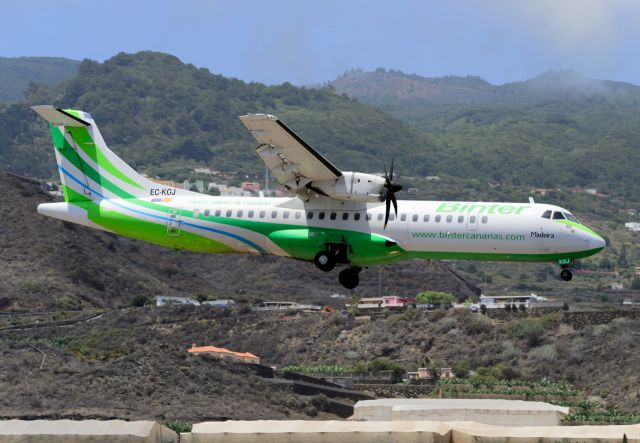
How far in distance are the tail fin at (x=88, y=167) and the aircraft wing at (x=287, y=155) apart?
8022mm

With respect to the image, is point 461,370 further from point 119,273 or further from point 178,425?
point 119,273

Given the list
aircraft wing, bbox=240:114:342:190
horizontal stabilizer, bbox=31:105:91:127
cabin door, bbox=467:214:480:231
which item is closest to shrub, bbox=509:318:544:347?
cabin door, bbox=467:214:480:231

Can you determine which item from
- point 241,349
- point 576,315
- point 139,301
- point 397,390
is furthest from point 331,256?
point 139,301

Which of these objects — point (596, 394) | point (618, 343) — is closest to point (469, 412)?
point (596, 394)

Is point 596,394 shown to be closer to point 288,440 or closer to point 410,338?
point 410,338

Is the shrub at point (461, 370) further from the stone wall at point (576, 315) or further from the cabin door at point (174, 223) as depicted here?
the cabin door at point (174, 223)

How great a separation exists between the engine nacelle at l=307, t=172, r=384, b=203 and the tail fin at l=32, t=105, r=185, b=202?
31.1 feet

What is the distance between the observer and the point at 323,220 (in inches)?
2333

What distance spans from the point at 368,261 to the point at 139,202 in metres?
12.0

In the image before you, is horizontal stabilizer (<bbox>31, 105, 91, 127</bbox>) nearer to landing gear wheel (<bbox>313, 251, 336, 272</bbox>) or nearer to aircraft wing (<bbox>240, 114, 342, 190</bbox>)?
aircraft wing (<bbox>240, 114, 342, 190</bbox>)

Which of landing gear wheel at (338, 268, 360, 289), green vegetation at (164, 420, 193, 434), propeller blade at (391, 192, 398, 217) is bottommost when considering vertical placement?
green vegetation at (164, 420, 193, 434)

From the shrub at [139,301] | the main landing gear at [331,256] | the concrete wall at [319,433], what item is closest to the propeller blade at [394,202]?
the main landing gear at [331,256]

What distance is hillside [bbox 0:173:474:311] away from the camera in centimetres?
14300

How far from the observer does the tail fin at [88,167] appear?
63594 mm
